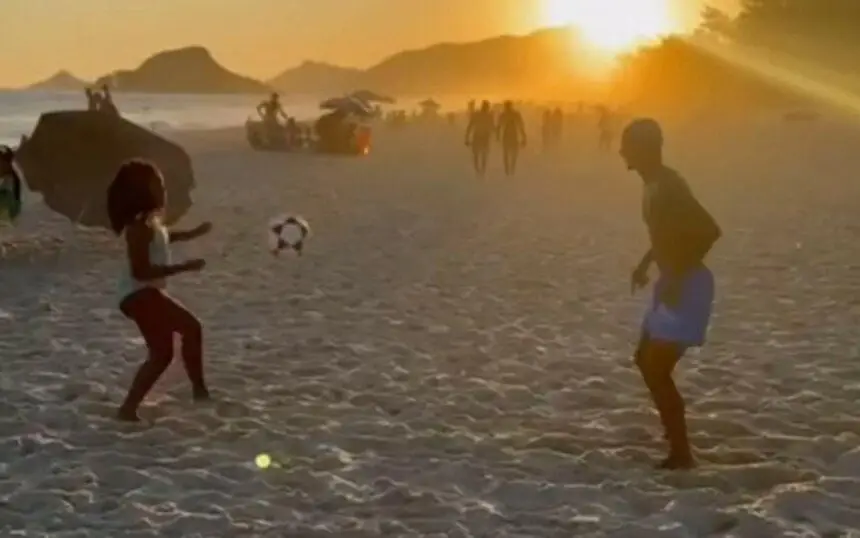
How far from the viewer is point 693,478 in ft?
18.0

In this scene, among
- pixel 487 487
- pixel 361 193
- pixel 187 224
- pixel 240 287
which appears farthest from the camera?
pixel 361 193

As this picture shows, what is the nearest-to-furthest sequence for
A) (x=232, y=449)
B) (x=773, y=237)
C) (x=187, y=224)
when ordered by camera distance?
1. (x=232, y=449)
2. (x=773, y=237)
3. (x=187, y=224)

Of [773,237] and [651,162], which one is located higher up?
[651,162]

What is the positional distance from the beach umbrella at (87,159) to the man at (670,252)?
10.2 meters

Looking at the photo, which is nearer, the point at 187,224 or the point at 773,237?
the point at 773,237

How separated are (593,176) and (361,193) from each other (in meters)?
7.67

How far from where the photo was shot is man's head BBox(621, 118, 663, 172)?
5215 mm

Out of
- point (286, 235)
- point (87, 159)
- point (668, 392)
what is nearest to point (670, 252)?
point (668, 392)

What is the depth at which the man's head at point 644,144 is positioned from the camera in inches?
205

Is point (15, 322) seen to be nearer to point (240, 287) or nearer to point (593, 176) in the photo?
point (240, 287)

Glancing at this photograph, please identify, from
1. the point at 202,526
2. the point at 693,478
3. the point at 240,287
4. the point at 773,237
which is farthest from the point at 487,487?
the point at 773,237

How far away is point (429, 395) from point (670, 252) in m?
2.34

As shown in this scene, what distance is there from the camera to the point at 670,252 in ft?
Result: 17.1

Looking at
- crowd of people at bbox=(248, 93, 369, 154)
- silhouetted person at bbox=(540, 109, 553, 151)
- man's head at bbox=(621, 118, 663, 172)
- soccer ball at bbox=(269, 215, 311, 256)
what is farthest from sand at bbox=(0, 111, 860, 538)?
silhouetted person at bbox=(540, 109, 553, 151)
